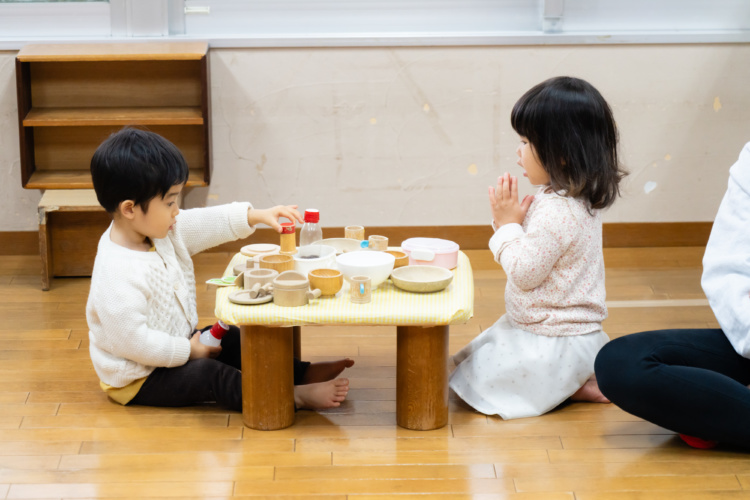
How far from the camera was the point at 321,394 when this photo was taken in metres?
2.30

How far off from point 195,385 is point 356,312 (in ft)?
1.78

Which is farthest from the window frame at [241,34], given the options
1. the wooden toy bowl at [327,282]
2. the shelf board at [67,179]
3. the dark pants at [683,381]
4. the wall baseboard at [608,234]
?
the dark pants at [683,381]

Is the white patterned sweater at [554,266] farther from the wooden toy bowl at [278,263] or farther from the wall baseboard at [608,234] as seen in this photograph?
the wall baseboard at [608,234]

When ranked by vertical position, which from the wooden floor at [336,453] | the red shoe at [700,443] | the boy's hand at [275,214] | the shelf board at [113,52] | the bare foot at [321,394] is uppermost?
the shelf board at [113,52]

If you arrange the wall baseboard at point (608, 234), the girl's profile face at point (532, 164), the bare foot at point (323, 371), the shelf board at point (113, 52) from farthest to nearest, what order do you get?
the wall baseboard at point (608, 234) < the shelf board at point (113, 52) < the bare foot at point (323, 371) < the girl's profile face at point (532, 164)

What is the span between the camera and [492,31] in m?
3.65

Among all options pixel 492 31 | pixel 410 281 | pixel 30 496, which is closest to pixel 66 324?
pixel 30 496

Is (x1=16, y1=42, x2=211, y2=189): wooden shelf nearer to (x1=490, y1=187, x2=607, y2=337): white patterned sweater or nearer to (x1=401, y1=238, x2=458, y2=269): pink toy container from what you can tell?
(x1=401, y1=238, x2=458, y2=269): pink toy container

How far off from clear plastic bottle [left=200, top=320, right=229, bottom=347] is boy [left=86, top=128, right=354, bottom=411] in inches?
0.8

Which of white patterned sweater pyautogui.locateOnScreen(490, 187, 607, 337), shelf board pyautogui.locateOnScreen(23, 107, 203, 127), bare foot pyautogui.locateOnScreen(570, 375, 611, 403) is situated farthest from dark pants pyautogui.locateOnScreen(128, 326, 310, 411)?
shelf board pyautogui.locateOnScreen(23, 107, 203, 127)

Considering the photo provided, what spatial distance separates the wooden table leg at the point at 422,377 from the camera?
214 centimetres

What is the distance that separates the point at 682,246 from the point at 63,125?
2590 millimetres

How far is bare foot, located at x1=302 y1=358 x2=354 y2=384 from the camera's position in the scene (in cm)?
245

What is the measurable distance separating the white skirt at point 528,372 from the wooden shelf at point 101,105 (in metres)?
1.54
